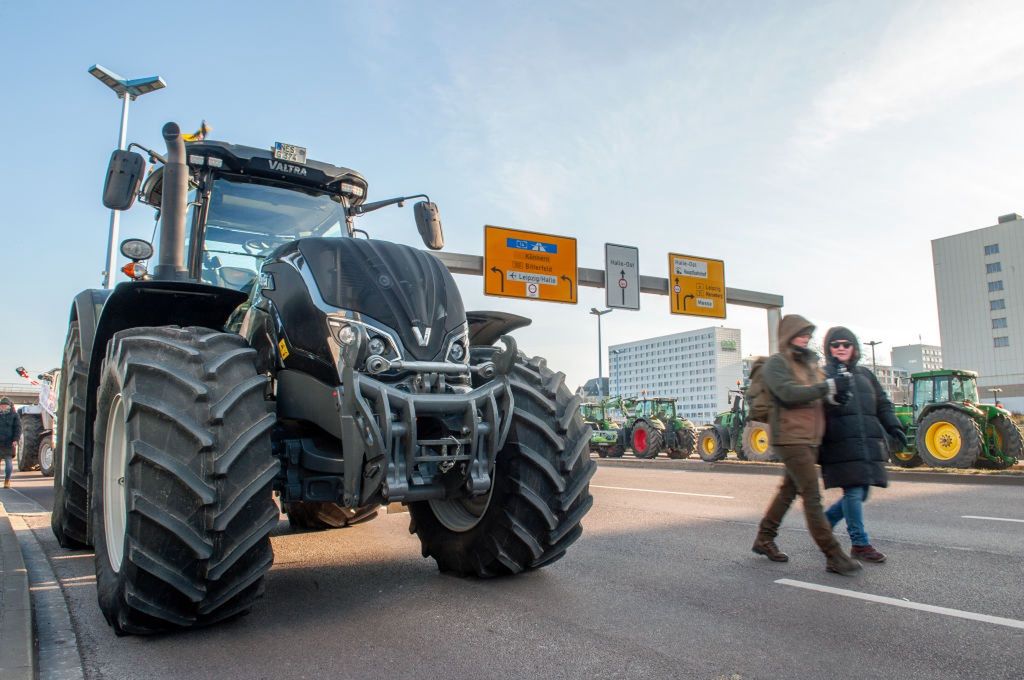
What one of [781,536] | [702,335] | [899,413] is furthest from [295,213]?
[702,335]

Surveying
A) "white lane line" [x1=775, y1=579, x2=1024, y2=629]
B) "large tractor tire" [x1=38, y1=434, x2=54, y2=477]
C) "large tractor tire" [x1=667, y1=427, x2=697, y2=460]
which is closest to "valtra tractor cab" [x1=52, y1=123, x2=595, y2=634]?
"white lane line" [x1=775, y1=579, x2=1024, y2=629]

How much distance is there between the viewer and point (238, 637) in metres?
3.57

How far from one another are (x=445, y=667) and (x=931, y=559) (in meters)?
4.33

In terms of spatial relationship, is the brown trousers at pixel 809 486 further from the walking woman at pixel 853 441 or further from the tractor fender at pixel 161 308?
the tractor fender at pixel 161 308

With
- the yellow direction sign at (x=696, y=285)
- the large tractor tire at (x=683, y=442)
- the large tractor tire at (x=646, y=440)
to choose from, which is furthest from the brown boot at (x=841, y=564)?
the large tractor tire at (x=683, y=442)

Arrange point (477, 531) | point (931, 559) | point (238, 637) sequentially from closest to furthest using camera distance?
point (238, 637) → point (477, 531) → point (931, 559)

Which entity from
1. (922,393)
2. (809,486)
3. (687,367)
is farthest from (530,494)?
(687,367)

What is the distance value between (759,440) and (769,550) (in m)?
15.7

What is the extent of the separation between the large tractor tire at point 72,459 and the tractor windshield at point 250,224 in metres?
1.32

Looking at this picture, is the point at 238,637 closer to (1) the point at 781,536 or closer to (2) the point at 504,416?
(2) the point at 504,416

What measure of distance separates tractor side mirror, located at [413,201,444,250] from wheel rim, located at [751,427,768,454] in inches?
653

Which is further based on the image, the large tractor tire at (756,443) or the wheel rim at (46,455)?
the large tractor tire at (756,443)

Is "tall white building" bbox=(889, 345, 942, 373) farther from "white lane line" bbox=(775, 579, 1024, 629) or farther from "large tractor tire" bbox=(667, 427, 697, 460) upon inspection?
"white lane line" bbox=(775, 579, 1024, 629)

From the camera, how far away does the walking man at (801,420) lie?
5.11m
